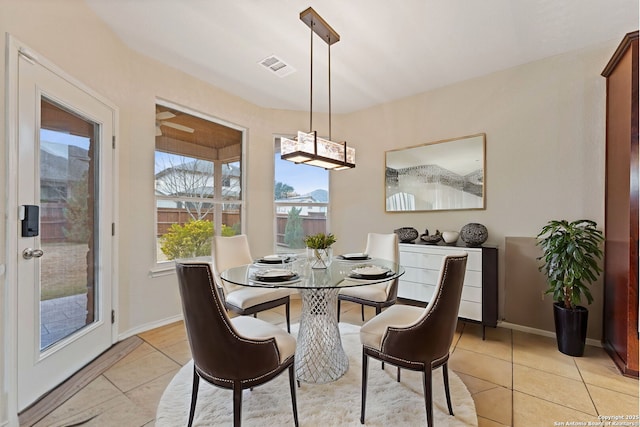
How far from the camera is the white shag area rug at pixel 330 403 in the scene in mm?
1688

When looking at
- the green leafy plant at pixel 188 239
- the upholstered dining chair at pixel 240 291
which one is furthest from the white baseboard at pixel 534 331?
the green leafy plant at pixel 188 239

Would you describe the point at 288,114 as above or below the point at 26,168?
above

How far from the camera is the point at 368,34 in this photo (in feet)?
8.47

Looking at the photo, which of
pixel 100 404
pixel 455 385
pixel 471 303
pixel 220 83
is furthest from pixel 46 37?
pixel 471 303

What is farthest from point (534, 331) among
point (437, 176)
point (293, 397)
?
point (293, 397)

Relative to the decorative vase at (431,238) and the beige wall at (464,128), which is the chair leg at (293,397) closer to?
the beige wall at (464,128)

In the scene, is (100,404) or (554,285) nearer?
(100,404)

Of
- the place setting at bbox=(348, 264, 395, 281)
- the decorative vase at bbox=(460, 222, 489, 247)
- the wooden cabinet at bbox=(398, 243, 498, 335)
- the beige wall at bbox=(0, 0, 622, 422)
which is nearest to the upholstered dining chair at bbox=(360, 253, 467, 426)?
the place setting at bbox=(348, 264, 395, 281)

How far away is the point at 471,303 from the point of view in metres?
2.96

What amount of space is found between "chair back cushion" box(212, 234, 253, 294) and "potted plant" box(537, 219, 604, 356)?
112 inches

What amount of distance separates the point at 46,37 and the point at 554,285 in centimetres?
432

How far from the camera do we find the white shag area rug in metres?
1.69

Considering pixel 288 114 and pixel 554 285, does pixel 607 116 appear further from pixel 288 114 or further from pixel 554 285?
pixel 288 114

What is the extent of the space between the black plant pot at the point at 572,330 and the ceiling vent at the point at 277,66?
3.50 metres
